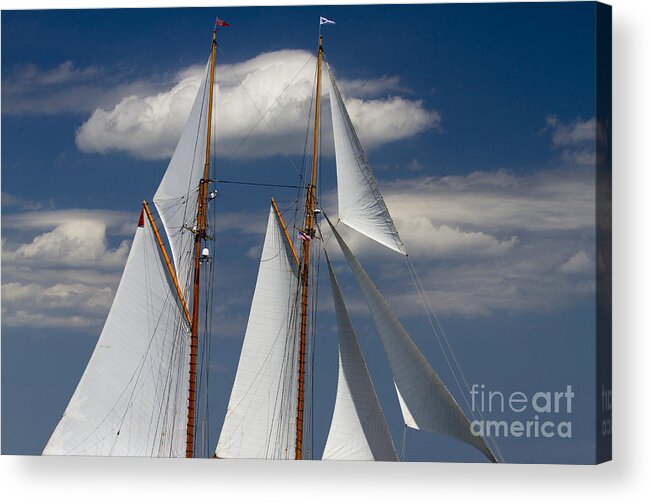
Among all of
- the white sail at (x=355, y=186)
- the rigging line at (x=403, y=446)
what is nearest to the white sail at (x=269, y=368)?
the white sail at (x=355, y=186)

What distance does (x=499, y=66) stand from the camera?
31953 millimetres

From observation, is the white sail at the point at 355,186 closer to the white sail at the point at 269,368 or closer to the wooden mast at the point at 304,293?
the wooden mast at the point at 304,293

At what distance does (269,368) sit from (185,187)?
387cm

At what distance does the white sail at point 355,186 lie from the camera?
3225 cm

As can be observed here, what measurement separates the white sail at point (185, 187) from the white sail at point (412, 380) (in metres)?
3.85

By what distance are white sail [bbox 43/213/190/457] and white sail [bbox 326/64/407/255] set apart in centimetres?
417

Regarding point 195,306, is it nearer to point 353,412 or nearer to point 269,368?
point 269,368

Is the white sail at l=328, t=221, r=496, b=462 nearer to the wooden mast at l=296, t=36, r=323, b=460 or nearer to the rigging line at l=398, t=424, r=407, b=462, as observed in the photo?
the rigging line at l=398, t=424, r=407, b=462

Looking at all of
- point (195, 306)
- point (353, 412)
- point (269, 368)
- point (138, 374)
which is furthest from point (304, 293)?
point (138, 374)

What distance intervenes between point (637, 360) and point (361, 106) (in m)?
6.96

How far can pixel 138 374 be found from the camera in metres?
34.6

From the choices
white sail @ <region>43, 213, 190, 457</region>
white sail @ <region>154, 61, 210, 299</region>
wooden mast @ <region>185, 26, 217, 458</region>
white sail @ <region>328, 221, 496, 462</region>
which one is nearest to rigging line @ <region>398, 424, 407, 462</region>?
white sail @ <region>328, 221, 496, 462</region>

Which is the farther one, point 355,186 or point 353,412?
point 353,412

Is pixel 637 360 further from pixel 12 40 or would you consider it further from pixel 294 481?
pixel 12 40
